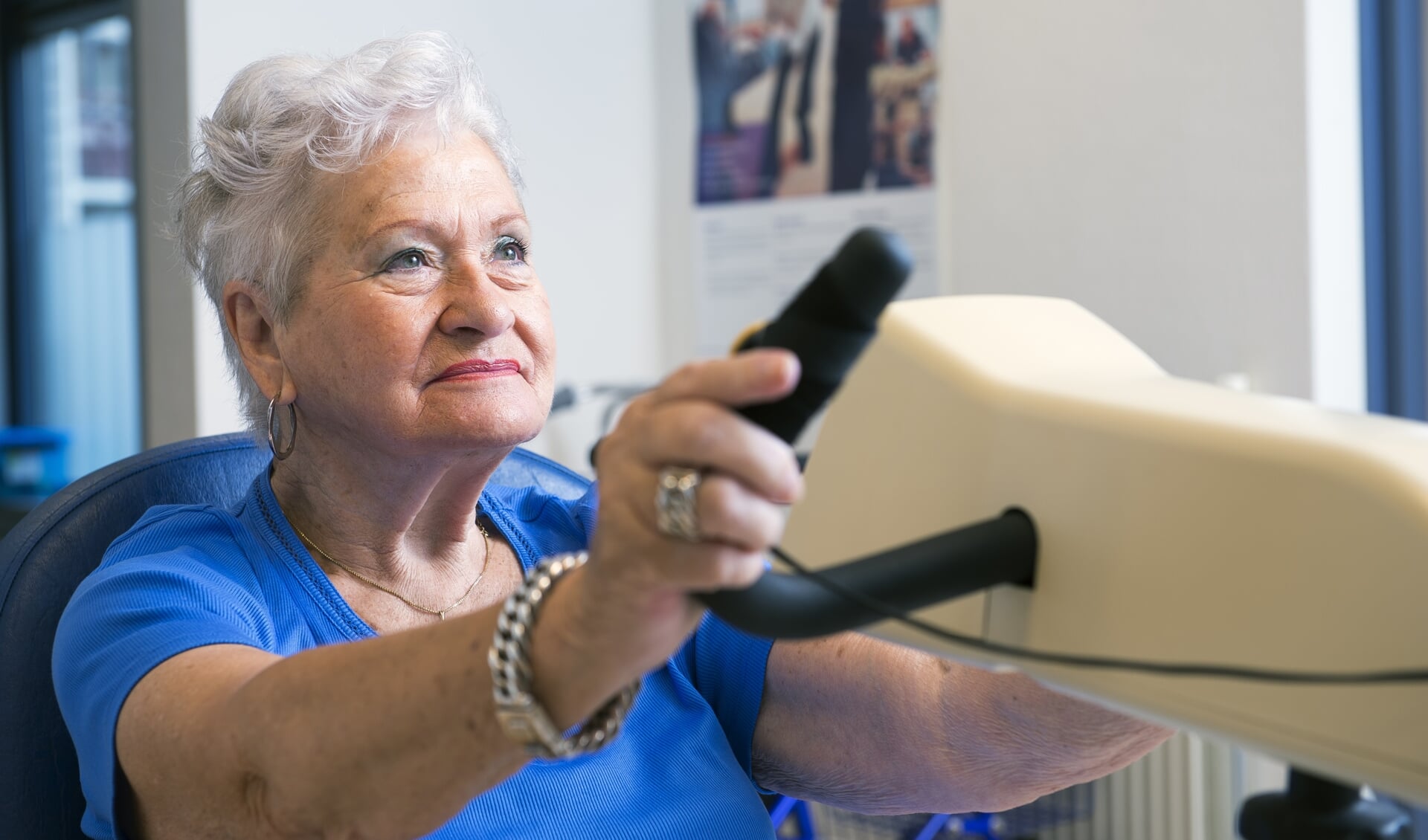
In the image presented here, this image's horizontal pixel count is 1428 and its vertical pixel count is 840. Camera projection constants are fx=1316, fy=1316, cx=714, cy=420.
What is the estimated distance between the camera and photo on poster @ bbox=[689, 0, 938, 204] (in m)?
2.79

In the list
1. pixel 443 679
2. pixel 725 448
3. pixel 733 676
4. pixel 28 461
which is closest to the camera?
pixel 725 448

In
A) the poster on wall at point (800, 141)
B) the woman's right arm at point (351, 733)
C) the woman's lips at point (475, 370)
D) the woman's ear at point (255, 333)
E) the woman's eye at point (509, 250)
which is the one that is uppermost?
the poster on wall at point (800, 141)

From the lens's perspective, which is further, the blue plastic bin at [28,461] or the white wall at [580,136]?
the blue plastic bin at [28,461]

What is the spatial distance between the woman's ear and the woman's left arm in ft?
1.76

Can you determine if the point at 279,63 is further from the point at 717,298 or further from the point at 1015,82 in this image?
the point at 717,298

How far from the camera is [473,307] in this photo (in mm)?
1147

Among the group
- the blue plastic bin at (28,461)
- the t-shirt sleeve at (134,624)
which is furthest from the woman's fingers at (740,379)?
the blue plastic bin at (28,461)

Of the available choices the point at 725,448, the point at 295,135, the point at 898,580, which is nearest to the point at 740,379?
the point at 725,448

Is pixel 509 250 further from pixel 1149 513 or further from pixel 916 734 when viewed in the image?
pixel 1149 513

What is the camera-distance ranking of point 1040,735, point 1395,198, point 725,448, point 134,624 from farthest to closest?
1. point 1395,198
2. point 1040,735
3. point 134,624
4. point 725,448

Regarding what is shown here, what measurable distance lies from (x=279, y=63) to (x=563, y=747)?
2.76 feet

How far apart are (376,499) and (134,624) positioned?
32cm

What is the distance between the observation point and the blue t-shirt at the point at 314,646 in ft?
2.90

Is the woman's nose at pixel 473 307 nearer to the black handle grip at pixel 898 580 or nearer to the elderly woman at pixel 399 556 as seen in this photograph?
the elderly woman at pixel 399 556
